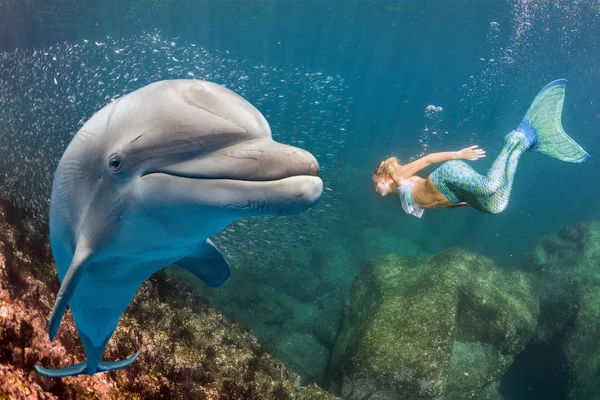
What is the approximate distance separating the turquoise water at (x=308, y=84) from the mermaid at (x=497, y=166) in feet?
15.6

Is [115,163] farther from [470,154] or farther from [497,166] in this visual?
[470,154]

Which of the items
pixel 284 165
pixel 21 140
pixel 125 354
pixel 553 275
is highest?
pixel 284 165

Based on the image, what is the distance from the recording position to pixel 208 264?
9.60 ft

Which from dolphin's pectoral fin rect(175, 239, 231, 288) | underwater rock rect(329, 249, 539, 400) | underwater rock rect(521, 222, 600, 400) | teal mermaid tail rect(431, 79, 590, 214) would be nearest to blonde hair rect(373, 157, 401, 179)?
teal mermaid tail rect(431, 79, 590, 214)

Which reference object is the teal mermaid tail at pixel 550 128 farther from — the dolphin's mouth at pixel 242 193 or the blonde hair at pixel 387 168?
the dolphin's mouth at pixel 242 193

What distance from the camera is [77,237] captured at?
208 cm

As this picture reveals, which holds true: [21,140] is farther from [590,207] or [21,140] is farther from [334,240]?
[590,207]

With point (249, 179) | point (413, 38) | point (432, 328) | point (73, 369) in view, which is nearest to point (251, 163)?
point (249, 179)

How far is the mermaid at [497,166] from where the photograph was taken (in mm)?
5059

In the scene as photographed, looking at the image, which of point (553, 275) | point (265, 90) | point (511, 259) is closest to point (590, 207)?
point (511, 259)

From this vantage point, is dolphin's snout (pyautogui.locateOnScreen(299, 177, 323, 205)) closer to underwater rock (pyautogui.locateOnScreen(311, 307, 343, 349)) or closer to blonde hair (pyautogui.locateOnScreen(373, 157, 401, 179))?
blonde hair (pyautogui.locateOnScreen(373, 157, 401, 179))

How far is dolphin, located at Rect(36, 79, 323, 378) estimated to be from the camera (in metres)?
1.59

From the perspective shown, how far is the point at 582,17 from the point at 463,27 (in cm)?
1193

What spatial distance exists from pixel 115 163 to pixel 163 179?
29cm
